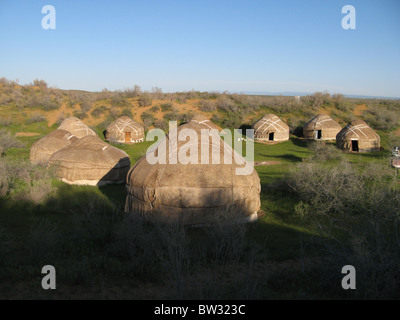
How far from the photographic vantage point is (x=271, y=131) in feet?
77.4

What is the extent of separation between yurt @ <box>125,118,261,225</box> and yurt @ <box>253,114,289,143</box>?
16.1 m

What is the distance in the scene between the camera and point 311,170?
10.2 m

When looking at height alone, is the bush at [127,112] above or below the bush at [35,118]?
above

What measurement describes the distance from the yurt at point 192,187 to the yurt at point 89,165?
3.87 meters

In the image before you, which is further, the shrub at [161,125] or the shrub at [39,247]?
the shrub at [161,125]

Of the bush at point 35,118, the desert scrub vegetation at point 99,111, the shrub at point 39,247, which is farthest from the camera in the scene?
the desert scrub vegetation at point 99,111

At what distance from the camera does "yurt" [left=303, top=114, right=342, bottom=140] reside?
78.1 ft

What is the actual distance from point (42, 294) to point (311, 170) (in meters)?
8.28

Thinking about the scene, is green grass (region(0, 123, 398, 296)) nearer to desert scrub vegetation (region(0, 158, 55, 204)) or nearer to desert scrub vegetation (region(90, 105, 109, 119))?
desert scrub vegetation (region(0, 158, 55, 204))

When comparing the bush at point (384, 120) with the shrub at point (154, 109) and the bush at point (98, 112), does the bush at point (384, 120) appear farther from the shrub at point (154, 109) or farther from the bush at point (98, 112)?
the bush at point (98, 112)

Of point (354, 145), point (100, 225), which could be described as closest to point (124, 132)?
point (354, 145)

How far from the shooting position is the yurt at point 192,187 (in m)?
7.20

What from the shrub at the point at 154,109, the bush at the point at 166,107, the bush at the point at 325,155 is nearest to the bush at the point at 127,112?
the shrub at the point at 154,109

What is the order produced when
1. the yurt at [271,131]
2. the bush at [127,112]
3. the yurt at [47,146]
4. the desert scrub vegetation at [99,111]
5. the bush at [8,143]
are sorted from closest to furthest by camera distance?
the yurt at [47,146], the bush at [8,143], the yurt at [271,131], the bush at [127,112], the desert scrub vegetation at [99,111]
